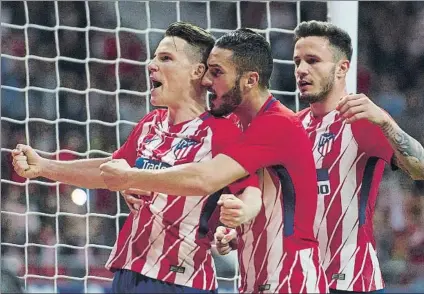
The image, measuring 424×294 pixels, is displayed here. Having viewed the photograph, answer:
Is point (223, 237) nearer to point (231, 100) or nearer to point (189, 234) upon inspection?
point (189, 234)

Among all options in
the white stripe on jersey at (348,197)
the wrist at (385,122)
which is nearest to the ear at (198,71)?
the white stripe on jersey at (348,197)

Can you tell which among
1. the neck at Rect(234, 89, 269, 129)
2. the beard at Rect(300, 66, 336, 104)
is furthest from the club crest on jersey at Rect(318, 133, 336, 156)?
the neck at Rect(234, 89, 269, 129)

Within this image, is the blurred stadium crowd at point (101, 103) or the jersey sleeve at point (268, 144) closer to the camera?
the jersey sleeve at point (268, 144)

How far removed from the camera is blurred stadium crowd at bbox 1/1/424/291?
6.65 m

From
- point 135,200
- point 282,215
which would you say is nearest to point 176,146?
point 135,200

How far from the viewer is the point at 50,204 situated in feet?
22.5

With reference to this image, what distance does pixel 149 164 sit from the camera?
3238mm

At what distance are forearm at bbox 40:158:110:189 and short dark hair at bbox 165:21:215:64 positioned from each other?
52cm

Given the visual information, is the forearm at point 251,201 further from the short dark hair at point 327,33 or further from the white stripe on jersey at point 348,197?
the short dark hair at point 327,33

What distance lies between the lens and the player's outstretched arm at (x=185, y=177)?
2965mm

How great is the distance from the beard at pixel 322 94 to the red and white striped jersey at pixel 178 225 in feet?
1.03

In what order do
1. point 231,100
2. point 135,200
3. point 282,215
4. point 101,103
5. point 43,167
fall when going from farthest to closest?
→ point 101,103 < point 43,167 < point 135,200 < point 231,100 < point 282,215

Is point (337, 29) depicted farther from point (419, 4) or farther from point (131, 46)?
point (419, 4)

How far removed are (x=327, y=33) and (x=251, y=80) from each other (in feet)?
1.45
